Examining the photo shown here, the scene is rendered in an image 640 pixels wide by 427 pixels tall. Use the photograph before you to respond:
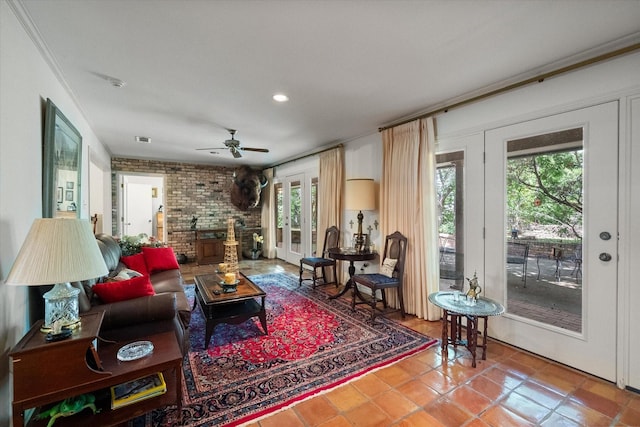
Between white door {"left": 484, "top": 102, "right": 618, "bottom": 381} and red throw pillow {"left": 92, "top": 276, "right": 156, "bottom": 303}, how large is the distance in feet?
10.1

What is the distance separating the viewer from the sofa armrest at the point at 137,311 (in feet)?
5.91

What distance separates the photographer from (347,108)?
3.12 metres

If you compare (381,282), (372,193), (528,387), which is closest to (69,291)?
(381,282)

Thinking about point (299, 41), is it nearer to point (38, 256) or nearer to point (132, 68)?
point (132, 68)

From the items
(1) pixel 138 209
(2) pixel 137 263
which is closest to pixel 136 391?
(2) pixel 137 263

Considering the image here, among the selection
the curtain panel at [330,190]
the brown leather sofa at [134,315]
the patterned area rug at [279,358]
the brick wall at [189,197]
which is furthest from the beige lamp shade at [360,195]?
the brick wall at [189,197]

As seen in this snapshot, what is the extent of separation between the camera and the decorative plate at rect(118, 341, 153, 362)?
1459 millimetres

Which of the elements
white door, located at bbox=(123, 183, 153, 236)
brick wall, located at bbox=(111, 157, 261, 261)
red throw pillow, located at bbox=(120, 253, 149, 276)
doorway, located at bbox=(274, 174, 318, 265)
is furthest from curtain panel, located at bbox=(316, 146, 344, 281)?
white door, located at bbox=(123, 183, 153, 236)

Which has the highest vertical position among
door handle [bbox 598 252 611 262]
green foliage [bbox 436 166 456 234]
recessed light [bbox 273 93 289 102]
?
recessed light [bbox 273 93 289 102]

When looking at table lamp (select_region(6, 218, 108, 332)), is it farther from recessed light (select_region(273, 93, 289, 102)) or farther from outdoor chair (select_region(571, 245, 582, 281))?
outdoor chair (select_region(571, 245, 582, 281))

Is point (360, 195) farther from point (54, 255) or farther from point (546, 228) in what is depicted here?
point (54, 255)

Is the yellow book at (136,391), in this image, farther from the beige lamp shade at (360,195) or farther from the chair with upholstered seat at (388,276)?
the beige lamp shade at (360,195)

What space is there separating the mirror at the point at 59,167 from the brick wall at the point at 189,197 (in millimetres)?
3718

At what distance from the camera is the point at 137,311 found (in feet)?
6.12
